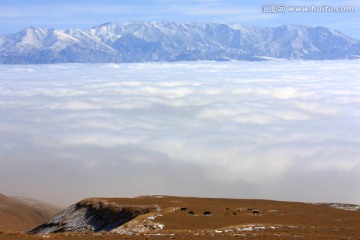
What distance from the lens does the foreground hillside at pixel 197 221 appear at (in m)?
31.0

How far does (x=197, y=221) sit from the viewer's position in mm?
38438

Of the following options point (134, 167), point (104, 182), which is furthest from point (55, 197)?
point (134, 167)

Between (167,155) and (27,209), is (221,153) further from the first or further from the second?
(27,209)

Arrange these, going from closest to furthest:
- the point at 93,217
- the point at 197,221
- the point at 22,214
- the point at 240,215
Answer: the point at 197,221 → the point at 240,215 → the point at 93,217 → the point at 22,214

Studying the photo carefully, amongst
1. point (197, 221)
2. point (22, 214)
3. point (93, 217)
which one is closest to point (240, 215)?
point (197, 221)

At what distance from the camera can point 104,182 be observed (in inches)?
6043

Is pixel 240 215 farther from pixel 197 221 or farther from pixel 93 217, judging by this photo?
pixel 93 217

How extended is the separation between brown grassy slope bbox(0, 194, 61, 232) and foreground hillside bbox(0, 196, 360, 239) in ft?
99.7

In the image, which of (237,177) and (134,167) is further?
(134,167)

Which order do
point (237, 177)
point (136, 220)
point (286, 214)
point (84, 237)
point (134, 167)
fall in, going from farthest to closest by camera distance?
point (134, 167), point (237, 177), point (286, 214), point (136, 220), point (84, 237)

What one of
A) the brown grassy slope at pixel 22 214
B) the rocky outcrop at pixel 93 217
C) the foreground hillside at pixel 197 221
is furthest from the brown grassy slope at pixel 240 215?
the brown grassy slope at pixel 22 214

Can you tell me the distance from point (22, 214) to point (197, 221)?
55804 millimetres

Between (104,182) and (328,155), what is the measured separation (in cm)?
8333

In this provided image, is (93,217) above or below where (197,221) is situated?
above
